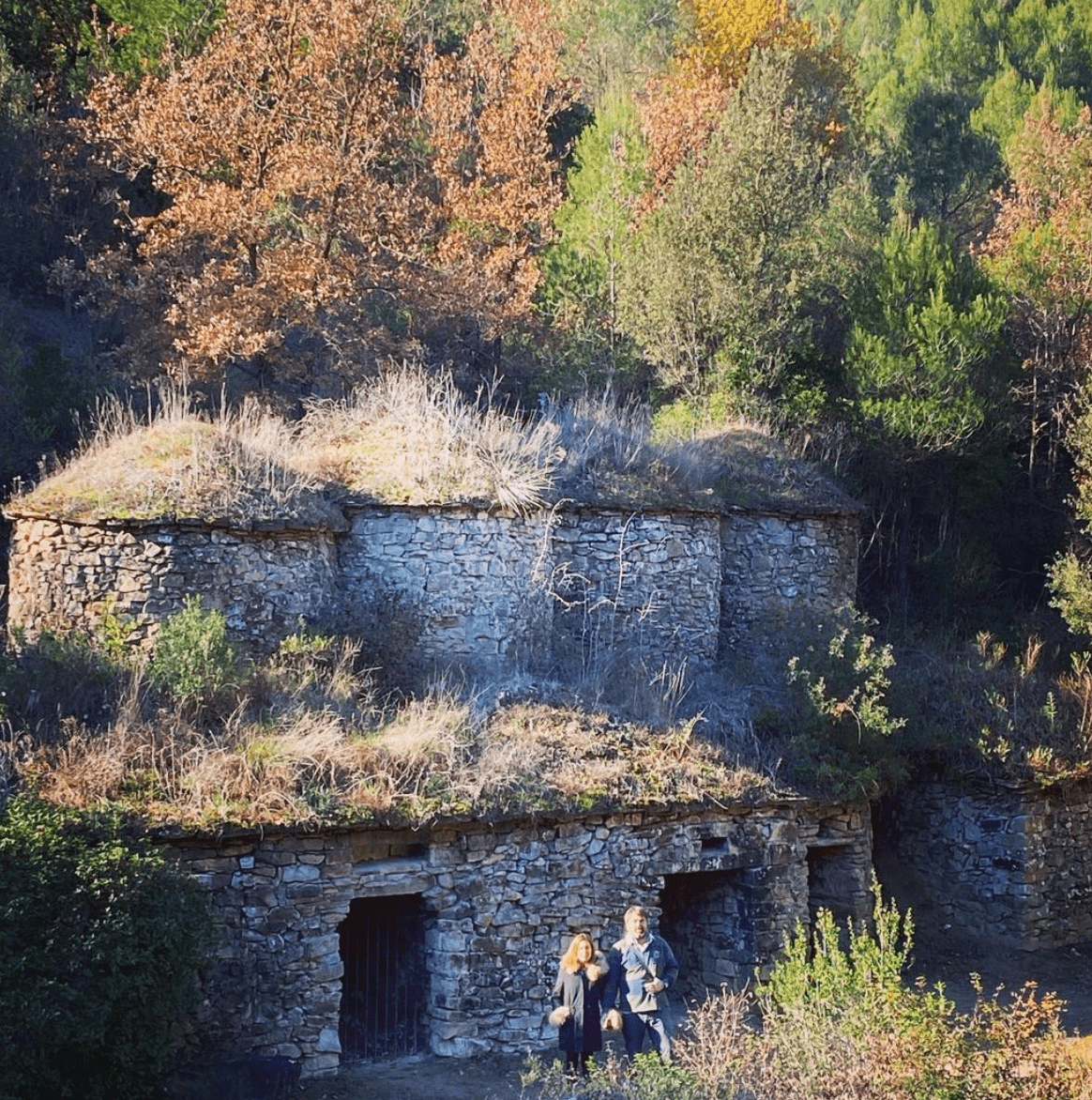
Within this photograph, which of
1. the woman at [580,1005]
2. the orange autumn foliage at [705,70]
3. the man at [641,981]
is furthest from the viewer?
the orange autumn foliage at [705,70]

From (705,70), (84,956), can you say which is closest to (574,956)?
(84,956)

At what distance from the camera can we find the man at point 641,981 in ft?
34.9

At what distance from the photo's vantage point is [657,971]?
10727 millimetres

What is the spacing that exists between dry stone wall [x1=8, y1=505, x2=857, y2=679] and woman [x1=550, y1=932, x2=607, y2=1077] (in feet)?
14.5

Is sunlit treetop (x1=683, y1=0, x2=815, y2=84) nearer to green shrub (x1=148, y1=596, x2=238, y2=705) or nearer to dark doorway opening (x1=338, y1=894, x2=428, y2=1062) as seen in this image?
green shrub (x1=148, y1=596, x2=238, y2=705)

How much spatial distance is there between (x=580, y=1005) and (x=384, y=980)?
2.87 metres

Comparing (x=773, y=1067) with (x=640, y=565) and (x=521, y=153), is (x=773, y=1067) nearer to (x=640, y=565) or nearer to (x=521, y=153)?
(x=640, y=565)

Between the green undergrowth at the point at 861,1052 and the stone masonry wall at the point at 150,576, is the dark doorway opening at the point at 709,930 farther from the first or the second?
the stone masonry wall at the point at 150,576

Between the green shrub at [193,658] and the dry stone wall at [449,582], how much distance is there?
0.53 meters

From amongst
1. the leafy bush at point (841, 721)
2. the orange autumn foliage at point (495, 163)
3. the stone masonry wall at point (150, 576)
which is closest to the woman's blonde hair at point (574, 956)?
the leafy bush at point (841, 721)

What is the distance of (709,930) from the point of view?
13922mm

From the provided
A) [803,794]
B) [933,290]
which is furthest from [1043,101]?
[803,794]

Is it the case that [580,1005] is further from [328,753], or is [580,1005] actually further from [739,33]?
[739,33]

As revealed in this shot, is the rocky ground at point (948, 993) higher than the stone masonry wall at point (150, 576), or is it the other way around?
the stone masonry wall at point (150, 576)
